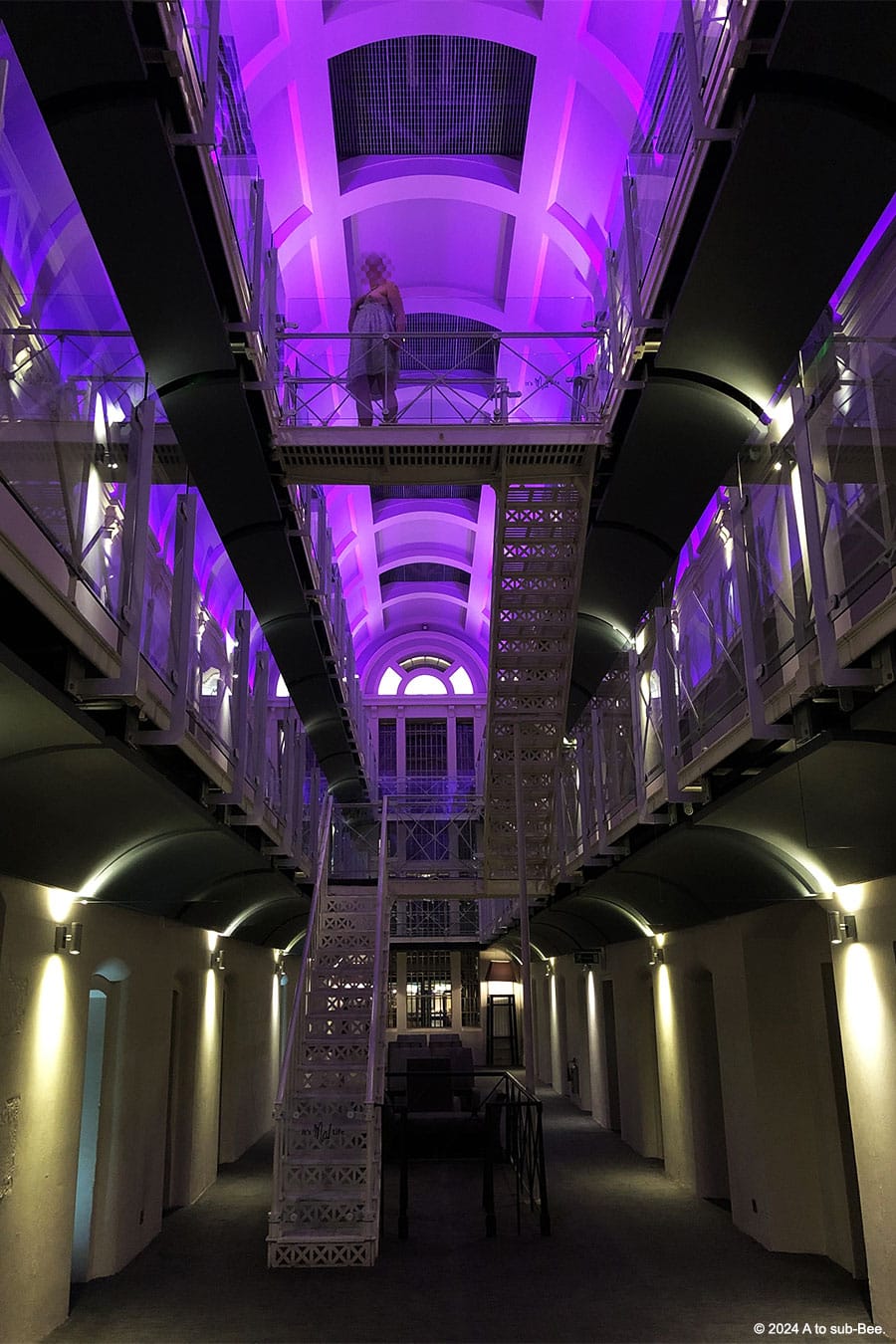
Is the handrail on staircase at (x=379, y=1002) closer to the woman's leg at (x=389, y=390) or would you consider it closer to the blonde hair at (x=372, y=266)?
the woman's leg at (x=389, y=390)

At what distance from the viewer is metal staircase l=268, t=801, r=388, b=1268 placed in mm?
7957

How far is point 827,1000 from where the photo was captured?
8.38 metres

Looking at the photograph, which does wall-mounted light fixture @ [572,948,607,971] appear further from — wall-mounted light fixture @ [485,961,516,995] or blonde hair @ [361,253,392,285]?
wall-mounted light fixture @ [485,961,516,995]

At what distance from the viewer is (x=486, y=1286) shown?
7480 mm

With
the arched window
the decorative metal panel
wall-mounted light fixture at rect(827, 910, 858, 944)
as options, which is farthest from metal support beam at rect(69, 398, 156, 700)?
the arched window

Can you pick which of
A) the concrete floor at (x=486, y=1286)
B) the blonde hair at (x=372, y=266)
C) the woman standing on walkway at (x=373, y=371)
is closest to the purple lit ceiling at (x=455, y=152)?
the blonde hair at (x=372, y=266)

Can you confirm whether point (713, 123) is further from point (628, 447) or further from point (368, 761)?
point (368, 761)

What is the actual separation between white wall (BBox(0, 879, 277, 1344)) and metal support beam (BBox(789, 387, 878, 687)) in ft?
15.7

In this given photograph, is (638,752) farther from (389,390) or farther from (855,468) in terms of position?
(855,468)

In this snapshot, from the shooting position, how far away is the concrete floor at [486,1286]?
6.61m

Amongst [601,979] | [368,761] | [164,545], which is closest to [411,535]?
[368,761]

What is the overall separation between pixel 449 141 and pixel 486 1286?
40.6 ft

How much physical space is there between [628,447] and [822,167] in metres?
2.86

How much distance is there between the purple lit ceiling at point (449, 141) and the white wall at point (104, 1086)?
203 inches
